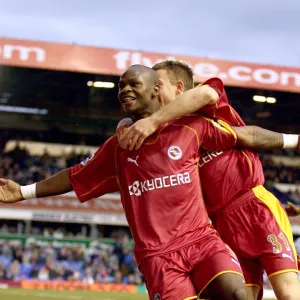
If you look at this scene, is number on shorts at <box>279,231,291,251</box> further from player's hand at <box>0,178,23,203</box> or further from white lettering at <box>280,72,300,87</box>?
white lettering at <box>280,72,300,87</box>

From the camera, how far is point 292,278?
5246mm

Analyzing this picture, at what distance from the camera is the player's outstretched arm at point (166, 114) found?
4742 millimetres

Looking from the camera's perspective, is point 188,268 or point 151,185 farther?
point 151,185

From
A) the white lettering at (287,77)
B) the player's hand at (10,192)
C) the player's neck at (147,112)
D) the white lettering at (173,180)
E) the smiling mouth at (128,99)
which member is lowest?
the player's hand at (10,192)

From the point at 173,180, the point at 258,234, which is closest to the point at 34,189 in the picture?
the point at 173,180

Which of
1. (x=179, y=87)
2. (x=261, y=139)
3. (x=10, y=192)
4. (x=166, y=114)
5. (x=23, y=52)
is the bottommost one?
(x=10, y=192)

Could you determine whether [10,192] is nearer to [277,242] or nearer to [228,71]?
[277,242]

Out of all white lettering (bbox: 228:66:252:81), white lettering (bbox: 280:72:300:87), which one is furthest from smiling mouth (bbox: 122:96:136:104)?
white lettering (bbox: 280:72:300:87)

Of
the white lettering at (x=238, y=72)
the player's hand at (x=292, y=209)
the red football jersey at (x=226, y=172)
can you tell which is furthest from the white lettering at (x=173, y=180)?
the white lettering at (x=238, y=72)

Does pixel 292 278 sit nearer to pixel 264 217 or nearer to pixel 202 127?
pixel 264 217

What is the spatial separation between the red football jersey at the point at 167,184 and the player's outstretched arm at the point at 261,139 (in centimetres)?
13

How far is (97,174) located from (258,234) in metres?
1.19

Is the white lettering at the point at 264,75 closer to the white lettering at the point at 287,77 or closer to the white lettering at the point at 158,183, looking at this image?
the white lettering at the point at 287,77

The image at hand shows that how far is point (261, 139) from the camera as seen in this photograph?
5.33 m
